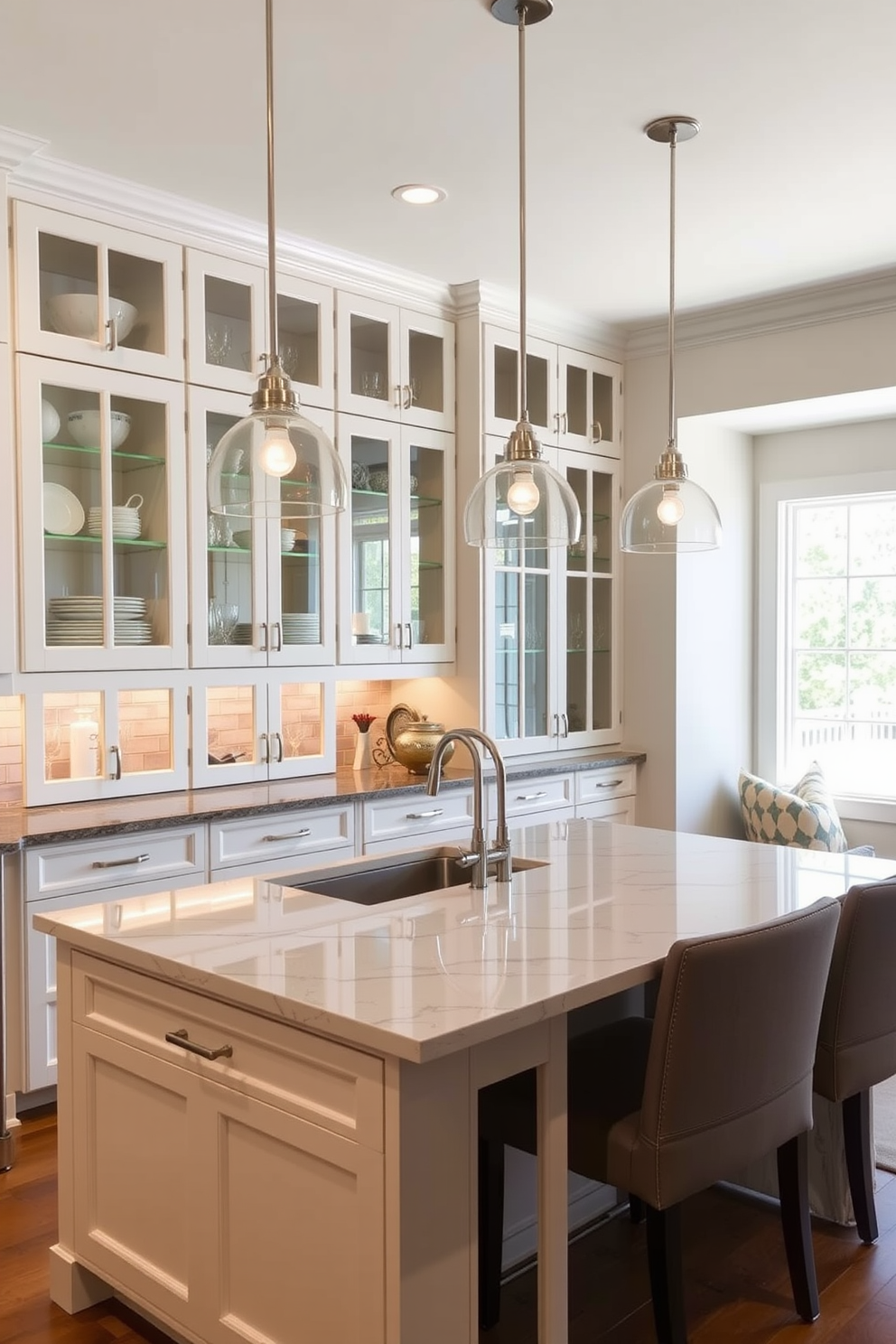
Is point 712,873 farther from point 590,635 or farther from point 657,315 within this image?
point 657,315

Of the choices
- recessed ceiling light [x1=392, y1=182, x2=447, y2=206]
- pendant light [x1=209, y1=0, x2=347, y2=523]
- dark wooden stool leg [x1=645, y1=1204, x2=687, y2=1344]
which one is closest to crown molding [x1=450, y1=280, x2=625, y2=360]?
recessed ceiling light [x1=392, y1=182, x2=447, y2=206]

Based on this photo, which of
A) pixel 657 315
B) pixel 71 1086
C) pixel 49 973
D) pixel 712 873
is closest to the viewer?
Answer: pixel 71 1086

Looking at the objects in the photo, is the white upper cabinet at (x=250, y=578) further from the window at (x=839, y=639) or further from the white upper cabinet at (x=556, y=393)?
the window at (x=839, y=639)

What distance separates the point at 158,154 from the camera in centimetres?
326

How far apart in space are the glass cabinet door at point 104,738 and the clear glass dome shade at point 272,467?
1.63m

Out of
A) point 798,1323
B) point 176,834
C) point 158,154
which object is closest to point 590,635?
point 176,834

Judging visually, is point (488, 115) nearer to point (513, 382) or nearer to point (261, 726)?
point (513, 382)

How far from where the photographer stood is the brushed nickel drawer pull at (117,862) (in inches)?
125

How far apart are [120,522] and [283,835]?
110 cm

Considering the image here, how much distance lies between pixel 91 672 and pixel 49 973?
88 centimetres

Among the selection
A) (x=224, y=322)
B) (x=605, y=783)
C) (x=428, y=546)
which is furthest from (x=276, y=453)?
(x=605, y=783)

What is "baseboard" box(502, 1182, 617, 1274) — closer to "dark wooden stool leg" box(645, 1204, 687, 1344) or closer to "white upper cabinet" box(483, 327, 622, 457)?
"dark wooden stool leg" box(645, 1204, 687, 1344)

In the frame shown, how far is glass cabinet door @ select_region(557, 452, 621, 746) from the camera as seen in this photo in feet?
16.4

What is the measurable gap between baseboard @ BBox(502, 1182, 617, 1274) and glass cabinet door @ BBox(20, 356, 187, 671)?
1.99 metres
